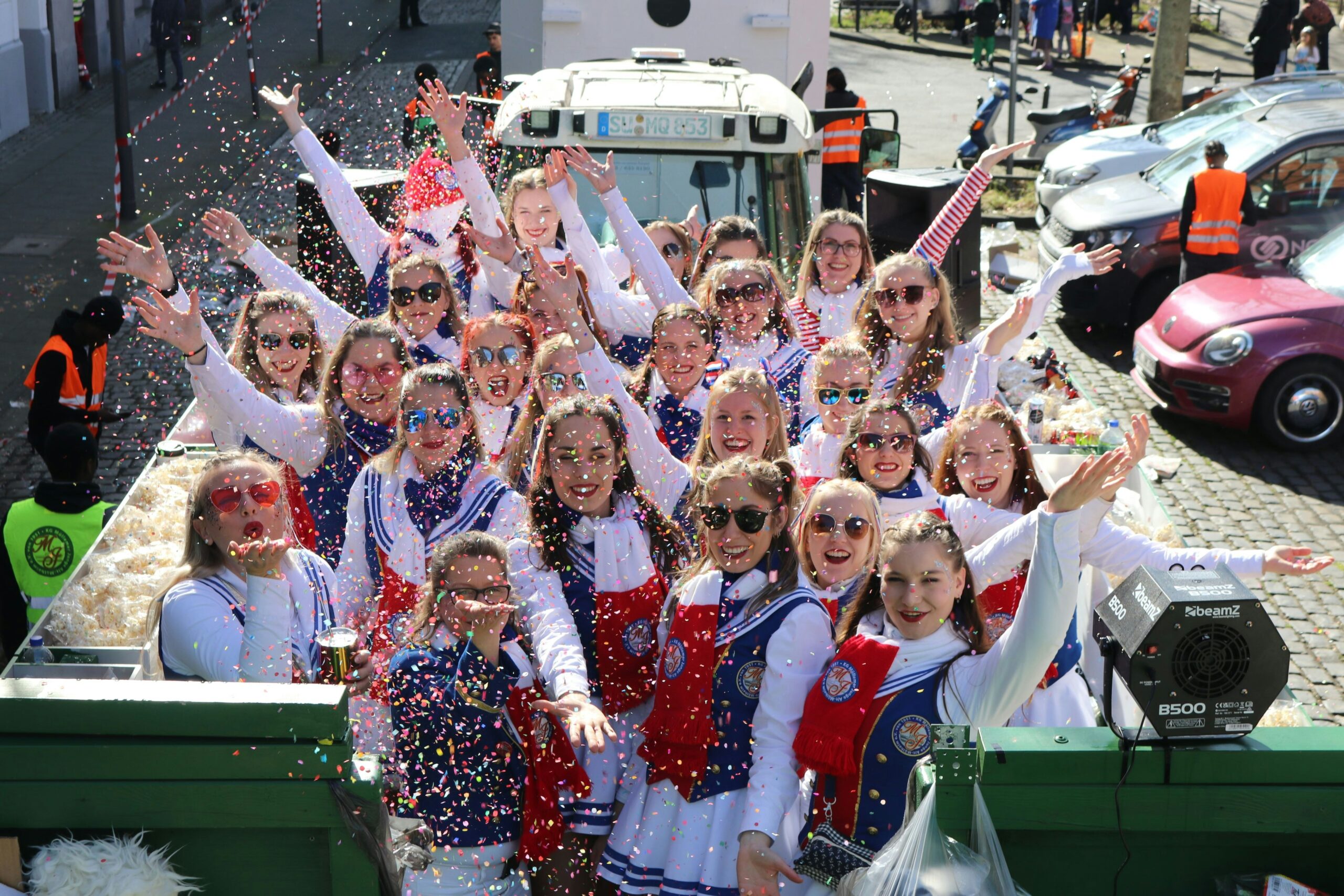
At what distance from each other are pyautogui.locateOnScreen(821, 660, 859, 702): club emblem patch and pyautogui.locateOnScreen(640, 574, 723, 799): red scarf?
32 centimetres

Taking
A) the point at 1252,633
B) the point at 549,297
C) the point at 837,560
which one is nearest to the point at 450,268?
the point at 549,297

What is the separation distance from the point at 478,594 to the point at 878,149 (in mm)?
6059

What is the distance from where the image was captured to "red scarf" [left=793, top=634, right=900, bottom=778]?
11.8ft

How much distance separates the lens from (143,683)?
3.25m

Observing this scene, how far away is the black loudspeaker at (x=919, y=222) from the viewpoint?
32.2 ft

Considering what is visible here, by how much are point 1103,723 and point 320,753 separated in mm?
2858

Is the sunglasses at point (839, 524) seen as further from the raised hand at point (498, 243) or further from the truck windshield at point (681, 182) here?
the truck windshield at point (681, 182)

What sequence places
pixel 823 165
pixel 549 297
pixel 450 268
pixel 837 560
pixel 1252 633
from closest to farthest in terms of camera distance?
pixel 1252 633 < pixel 837 560 < pixel 549 297 < pixel 450 268 < pixel 823 165

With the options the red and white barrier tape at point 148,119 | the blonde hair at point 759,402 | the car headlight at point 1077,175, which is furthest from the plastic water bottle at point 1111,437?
the car headlight at point 1077,175

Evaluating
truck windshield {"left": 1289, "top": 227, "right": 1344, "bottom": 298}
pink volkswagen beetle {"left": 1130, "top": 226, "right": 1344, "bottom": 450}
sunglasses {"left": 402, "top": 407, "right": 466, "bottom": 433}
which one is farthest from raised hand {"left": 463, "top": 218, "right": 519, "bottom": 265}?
truck windshield {"left": 1289, "top": 227, "right": 1344, "bottom": 298}

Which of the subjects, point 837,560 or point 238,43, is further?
point 238,43

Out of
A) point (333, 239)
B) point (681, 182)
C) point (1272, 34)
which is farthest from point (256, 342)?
point (1272, 34)

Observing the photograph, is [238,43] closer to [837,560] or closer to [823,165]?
[823,165]

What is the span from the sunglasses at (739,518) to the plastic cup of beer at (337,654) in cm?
102
